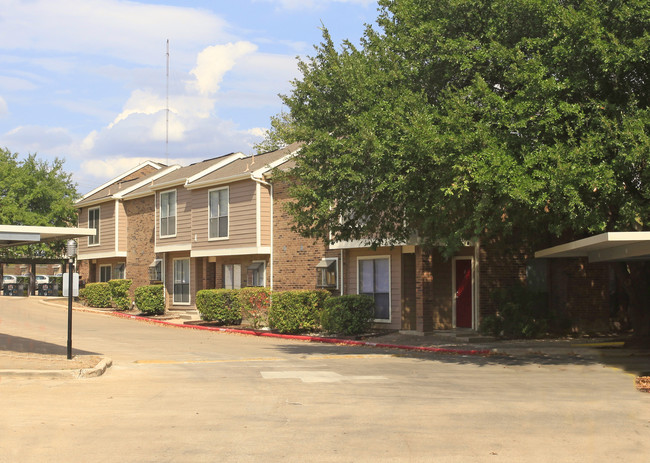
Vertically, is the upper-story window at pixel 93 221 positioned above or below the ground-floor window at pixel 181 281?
above

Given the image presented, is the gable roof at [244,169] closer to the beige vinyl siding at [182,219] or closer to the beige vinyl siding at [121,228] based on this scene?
the beige vinyl siding at [182,219]

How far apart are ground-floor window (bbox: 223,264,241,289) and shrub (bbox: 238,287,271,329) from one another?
13.6ft

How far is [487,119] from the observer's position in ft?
49.5

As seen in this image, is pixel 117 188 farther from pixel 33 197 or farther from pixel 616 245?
pixel 616 245

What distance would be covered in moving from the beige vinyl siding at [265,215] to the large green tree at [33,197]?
2964cm

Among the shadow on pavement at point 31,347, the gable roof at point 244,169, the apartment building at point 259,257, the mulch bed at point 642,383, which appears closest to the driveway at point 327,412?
the mulch bed at point 642,383

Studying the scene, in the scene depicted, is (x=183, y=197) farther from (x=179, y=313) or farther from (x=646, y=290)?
(x=646, y=290)

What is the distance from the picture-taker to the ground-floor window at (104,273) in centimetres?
4334

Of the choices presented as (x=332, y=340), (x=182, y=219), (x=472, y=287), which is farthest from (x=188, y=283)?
(x=472, y=287)

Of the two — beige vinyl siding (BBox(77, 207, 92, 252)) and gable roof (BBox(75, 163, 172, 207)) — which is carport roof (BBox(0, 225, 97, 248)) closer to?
gable roof (BBox(75, 163, 172, 207))

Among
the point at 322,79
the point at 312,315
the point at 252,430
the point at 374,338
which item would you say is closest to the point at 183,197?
the point at 312,315

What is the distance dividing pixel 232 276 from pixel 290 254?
492 centimetres

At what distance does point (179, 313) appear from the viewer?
116 ft

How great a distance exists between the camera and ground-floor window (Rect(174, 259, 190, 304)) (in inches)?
1409
